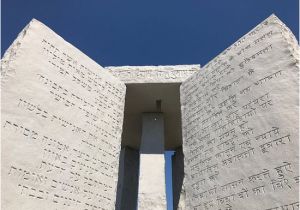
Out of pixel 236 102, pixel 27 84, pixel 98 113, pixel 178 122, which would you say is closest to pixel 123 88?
pixel 98 113

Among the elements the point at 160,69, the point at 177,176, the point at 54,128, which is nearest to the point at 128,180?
the point at 177,176

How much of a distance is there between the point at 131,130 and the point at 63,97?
211 inches

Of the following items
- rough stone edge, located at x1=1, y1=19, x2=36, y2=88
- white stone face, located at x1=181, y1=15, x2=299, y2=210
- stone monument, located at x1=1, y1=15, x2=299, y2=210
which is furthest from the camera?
rough stone edge, located at x1=1, y1=19, x2=36, y2=88

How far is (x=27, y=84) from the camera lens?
4660 millimetres

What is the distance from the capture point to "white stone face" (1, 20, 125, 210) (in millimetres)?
4137

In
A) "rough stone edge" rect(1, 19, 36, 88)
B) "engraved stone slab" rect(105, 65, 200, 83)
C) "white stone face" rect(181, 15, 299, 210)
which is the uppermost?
"engraved stone slab" rect(105, 65, 200, 83)

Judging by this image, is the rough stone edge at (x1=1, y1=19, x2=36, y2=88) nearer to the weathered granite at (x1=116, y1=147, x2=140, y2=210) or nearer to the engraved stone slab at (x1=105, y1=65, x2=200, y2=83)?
the engraved stone slab at (x1=105, y1=65, x2=200, y2=83)

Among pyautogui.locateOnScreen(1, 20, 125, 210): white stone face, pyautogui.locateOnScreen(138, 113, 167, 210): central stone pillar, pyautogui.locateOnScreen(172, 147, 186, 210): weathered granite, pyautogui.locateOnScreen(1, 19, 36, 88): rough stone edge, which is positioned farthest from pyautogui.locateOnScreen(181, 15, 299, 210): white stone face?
pyautogui.locateOnScreen(172, 147, 186, 210): weathered granite

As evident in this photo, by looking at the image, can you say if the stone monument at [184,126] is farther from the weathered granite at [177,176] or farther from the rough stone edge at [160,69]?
the weathered granite at [177,176]

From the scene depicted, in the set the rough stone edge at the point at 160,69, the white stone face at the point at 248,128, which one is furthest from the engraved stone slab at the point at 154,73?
the white stone face at the point at 248,128

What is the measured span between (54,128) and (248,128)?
2.96 m

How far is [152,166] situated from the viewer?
8141 mm

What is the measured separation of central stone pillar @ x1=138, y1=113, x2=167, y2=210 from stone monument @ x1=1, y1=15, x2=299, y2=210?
7.22 ft

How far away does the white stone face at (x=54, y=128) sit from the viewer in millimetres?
4137
